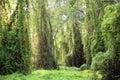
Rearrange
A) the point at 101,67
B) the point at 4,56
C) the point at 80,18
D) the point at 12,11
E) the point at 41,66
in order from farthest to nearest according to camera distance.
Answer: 1. the point at 80,18
2. the point at 41,66
3. the point at 12,11
4. the point at 4,56
5. the point at 101,67

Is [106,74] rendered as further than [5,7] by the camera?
No

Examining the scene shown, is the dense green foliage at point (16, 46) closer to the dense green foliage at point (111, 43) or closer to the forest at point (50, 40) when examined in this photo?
the forest at point (50, 40)

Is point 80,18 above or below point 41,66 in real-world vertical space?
above

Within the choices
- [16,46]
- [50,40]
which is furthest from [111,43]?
[50,40]

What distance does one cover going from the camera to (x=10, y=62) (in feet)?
44.9

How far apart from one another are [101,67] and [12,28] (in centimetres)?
557

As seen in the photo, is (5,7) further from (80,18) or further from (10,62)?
(80,18)

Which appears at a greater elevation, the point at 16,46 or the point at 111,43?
the point at 111,43

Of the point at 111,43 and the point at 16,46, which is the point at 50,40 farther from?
the point at 111,43

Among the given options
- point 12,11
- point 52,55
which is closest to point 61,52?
point 52,55

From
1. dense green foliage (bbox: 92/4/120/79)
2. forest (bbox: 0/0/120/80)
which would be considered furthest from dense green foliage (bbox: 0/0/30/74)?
dense green foliage (bbox: 92/4/120/79)

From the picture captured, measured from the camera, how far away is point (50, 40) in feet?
65.9

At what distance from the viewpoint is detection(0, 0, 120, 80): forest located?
10609mm

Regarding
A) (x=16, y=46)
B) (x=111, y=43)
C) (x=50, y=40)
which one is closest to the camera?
(x=111, y=43)
